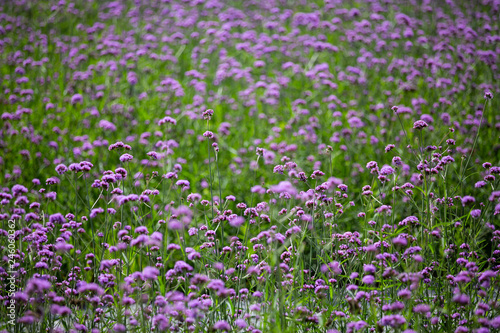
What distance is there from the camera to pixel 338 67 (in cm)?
811

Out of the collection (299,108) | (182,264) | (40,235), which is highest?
(182,264)

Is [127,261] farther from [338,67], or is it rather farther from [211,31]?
[338,67]

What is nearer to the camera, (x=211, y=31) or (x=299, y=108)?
(x=299, y=108)

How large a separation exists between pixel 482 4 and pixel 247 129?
7768 mm

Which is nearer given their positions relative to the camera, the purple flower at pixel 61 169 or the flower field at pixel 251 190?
the flower field at pixel 251 190

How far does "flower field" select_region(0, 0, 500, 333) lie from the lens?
2.59 metres

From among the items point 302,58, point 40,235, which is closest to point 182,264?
point 40,235

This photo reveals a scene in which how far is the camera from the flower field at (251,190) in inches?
102

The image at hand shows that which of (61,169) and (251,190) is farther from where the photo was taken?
(251,190)

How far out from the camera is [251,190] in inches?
154

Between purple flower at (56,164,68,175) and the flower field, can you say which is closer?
the flower field

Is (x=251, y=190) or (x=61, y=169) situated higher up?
(x=61, y=169)

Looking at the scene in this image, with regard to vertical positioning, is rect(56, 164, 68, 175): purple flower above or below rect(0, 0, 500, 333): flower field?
above

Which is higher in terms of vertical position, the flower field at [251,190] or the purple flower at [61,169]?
the purple flower at [61,169]
